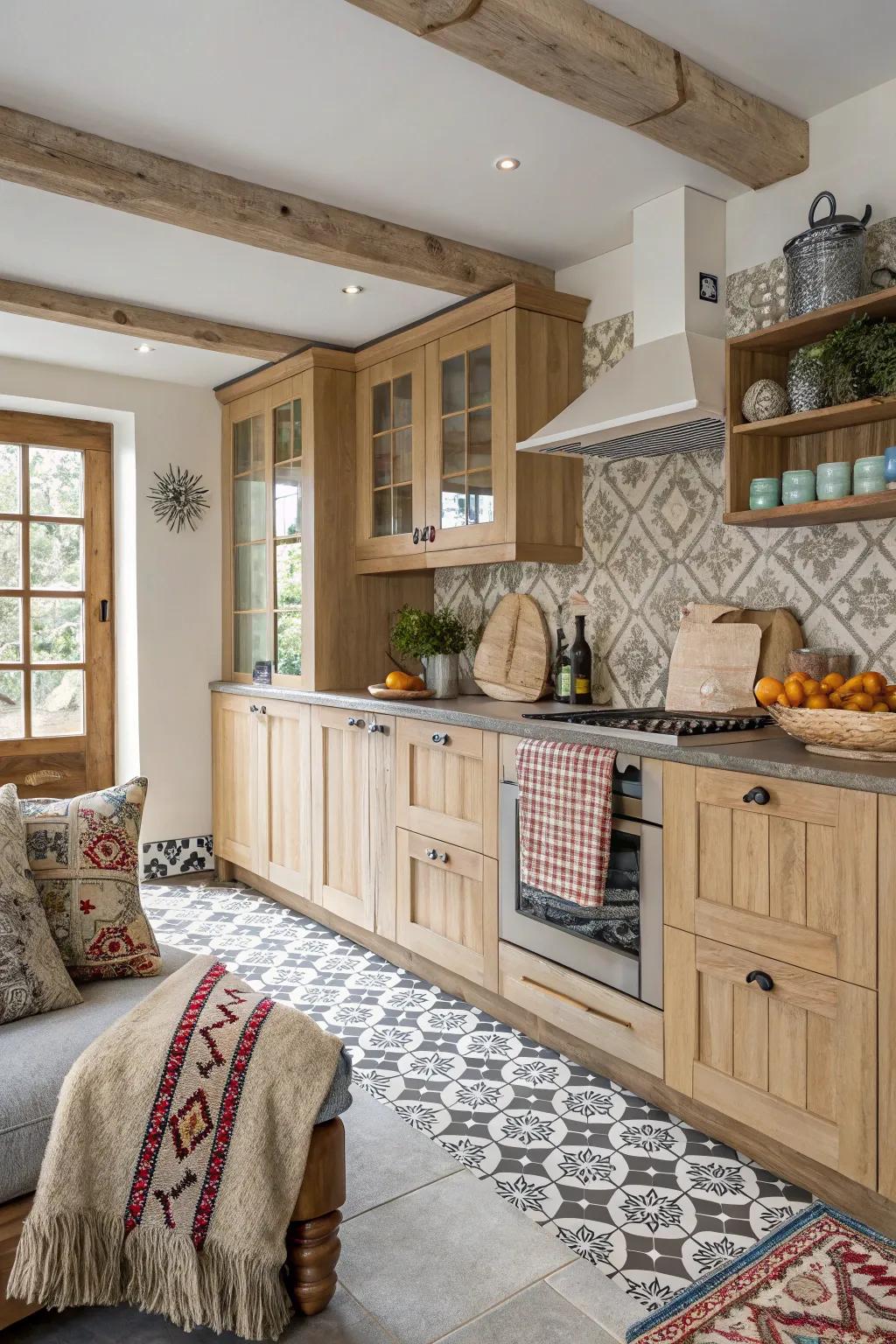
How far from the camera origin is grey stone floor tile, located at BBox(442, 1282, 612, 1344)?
1.67 m

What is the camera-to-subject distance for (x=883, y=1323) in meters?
1.68

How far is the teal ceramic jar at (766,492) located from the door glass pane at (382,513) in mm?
1717

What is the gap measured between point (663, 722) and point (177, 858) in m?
2.89

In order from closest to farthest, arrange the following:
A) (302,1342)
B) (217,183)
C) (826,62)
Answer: (302,1342) < (826,62) < (217,183)

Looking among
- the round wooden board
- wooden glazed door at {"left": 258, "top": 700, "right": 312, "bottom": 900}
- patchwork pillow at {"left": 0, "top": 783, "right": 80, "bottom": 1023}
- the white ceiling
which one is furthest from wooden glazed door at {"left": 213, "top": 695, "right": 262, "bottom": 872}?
patchwork pillow at {"left": 0, "top": 783, "right": 80, "bottom": 1023}

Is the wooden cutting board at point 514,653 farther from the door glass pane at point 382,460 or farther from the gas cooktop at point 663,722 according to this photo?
the door glass pane at point 382,460

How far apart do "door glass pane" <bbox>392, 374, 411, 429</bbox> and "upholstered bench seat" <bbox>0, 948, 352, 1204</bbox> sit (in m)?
2.55

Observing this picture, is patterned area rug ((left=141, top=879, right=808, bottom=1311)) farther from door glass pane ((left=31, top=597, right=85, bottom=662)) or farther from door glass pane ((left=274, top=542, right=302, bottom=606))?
door glass pane ((left=31, top=597, right=85, bottom=662))

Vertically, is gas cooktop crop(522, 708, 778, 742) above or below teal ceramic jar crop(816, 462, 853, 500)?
below

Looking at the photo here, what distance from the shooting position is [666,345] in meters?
2.79

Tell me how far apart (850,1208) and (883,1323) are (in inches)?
13.7

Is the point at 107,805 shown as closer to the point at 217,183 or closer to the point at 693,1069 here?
the point at 693,1069

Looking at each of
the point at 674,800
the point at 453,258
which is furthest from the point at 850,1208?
the point at 453,258

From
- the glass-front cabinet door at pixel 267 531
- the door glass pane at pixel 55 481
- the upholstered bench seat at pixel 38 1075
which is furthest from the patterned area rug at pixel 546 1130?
the door glass pane at pixel 55 481
